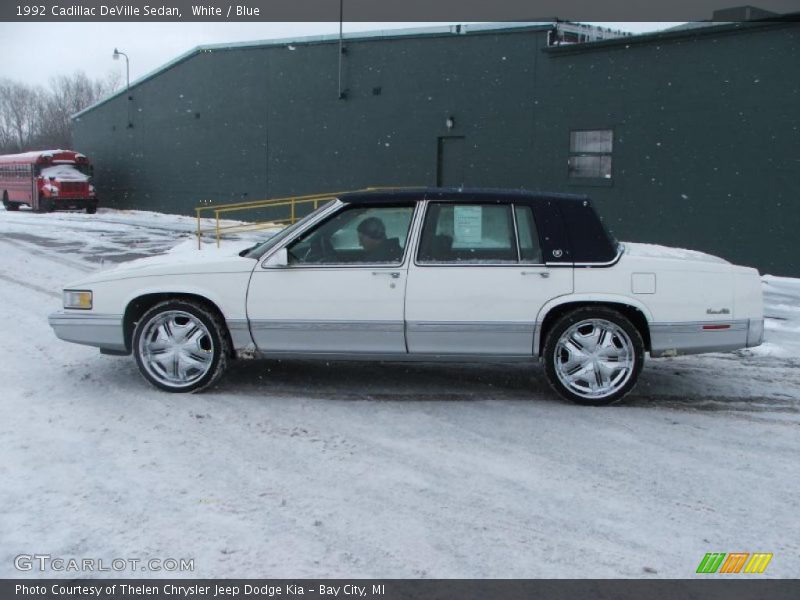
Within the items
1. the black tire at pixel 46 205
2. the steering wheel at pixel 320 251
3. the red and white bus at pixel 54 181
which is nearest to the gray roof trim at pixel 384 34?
the red and white bus at pixel 54 181

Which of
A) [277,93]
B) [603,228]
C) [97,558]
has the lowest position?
[97,558]

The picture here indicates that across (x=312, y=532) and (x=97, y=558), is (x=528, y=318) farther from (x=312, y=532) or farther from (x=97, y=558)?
(x=97, y=558)

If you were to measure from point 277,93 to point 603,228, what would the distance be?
21.0 metres

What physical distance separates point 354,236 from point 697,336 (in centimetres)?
261

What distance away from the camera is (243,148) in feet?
88.7

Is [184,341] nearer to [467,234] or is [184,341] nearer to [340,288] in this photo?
[340,288]

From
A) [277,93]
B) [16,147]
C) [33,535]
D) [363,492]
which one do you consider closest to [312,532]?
[363,492]

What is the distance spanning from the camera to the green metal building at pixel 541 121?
14.3m

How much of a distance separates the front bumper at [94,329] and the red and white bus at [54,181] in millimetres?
29664

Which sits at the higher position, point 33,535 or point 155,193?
point 155,193

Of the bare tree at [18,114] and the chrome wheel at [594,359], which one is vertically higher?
the bare tree at [18,114]

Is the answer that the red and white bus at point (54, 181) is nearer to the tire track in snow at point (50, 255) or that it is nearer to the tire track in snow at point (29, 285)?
the tire track in snow at point (50, 255)

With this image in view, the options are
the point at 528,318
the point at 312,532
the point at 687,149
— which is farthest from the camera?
the point at 687,149

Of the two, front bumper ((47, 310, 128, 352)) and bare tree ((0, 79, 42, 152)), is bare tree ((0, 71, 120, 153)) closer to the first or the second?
bare tree ((0, 79, 42, 152))
